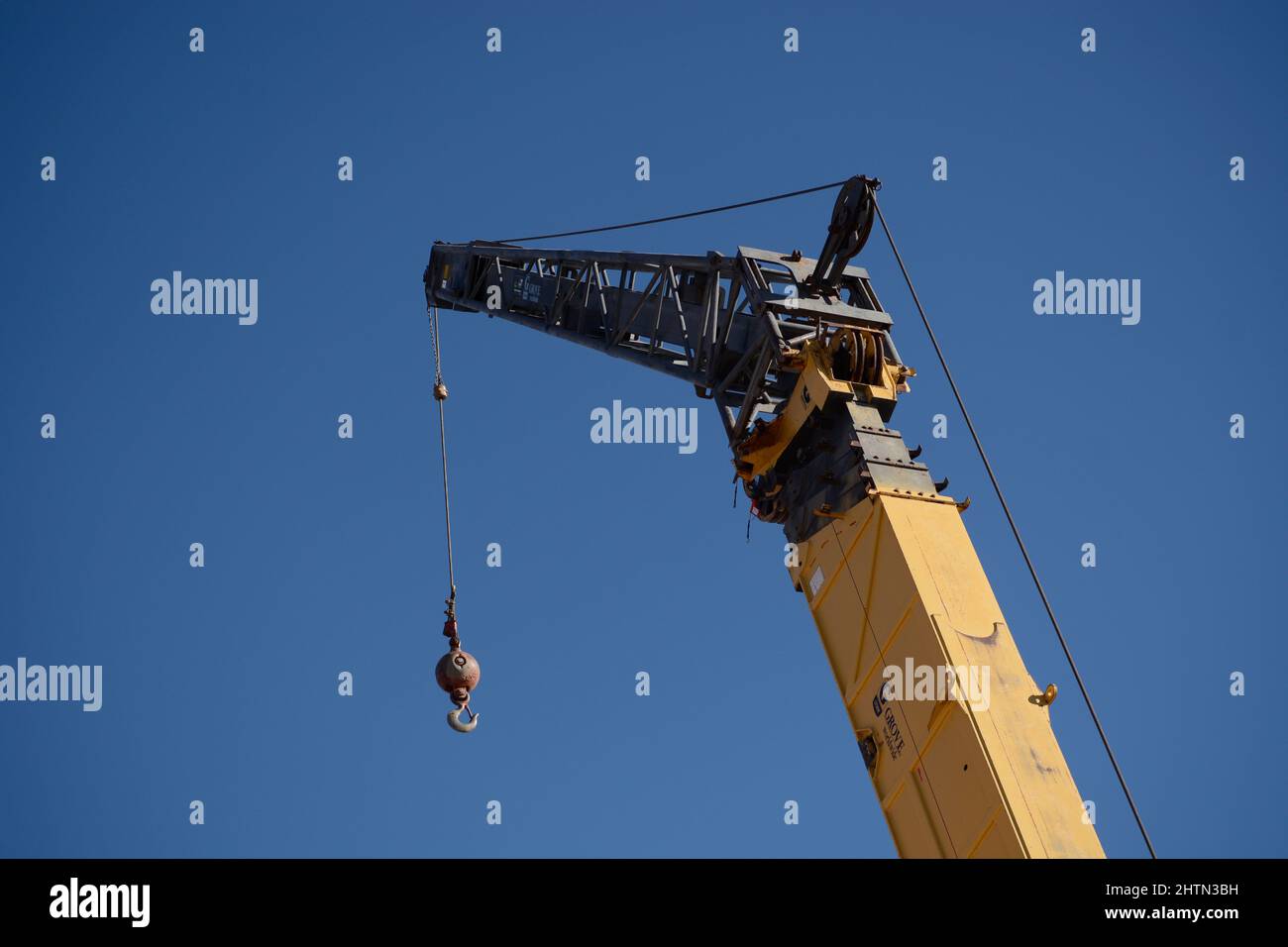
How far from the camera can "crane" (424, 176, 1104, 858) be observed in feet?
35.5

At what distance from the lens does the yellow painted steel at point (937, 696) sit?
10.6 m

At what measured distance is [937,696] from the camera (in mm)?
11227

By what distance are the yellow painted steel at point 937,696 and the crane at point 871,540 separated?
0.6 inches

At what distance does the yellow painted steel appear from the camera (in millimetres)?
10578

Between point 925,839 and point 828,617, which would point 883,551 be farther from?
point 925,839

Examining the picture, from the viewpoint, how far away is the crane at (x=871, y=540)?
35.5ft

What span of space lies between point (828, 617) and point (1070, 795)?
289cm

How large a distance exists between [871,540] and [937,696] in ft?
Result: 5.28

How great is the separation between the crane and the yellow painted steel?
2 centimetres

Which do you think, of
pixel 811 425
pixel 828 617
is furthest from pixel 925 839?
pixel 811 425

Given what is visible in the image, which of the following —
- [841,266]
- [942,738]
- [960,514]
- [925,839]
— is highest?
[841,266]

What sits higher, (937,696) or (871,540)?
(871,540)
